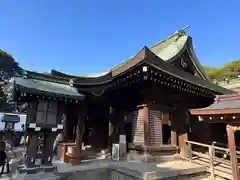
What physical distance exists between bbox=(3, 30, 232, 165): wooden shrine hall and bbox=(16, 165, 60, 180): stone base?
1.24 m

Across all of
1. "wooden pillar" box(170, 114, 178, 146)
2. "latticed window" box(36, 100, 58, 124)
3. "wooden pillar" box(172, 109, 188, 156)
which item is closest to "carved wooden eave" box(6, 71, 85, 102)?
"latticed window" box(36, 100, 58, 124)

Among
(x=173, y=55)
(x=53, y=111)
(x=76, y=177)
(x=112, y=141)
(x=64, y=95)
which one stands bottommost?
(x=76, y=177)

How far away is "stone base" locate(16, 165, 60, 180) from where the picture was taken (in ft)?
17.1

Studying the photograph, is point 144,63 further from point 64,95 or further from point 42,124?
point 42,124

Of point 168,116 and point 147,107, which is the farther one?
point 168,116

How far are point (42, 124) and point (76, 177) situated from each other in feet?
6.84

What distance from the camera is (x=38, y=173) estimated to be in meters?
5.41

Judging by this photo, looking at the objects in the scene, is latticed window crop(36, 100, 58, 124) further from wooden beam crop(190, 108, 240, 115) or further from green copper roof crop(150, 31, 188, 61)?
green copper roof crop(150, 31, 188, 61)

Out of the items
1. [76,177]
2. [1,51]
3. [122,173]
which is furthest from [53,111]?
[1,51]

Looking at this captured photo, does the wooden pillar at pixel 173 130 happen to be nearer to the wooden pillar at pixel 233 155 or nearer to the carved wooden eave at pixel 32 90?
the wooden pillar at pixel 233 155

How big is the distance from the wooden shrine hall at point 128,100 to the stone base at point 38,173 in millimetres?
1242

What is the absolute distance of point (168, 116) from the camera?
8961 millimetres

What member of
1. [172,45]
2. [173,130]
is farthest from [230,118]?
[172,45]

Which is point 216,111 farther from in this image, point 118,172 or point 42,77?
point 42,77
